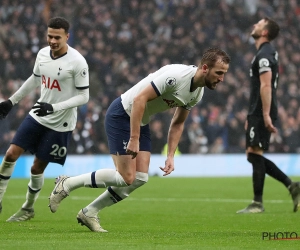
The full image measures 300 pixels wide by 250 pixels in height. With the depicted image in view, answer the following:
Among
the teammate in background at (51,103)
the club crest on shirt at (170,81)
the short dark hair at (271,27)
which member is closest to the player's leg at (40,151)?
the teammate in background at (51,103)

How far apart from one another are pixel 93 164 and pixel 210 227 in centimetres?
1188

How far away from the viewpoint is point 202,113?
2117 cm

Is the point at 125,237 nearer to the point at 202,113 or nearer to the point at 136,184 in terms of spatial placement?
the point at 136,184

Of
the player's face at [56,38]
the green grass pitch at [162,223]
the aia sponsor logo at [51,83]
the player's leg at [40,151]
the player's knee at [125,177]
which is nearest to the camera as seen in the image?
the green grass pitch at [162,223]

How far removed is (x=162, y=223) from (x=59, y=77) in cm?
187

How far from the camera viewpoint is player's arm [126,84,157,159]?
252 inches

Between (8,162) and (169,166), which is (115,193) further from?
(8,162)

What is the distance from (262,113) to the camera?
382 inches

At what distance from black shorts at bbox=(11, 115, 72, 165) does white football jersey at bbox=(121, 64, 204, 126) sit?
4.30ft

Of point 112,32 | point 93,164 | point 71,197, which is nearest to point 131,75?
point 112,32

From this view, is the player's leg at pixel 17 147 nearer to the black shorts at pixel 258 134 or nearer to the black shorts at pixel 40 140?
the black shorts at pixel 40 140

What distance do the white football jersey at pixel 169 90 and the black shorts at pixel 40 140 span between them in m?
1.31

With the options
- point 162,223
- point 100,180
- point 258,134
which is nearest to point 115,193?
point 100,180

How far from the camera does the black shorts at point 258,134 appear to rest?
31.4ft
